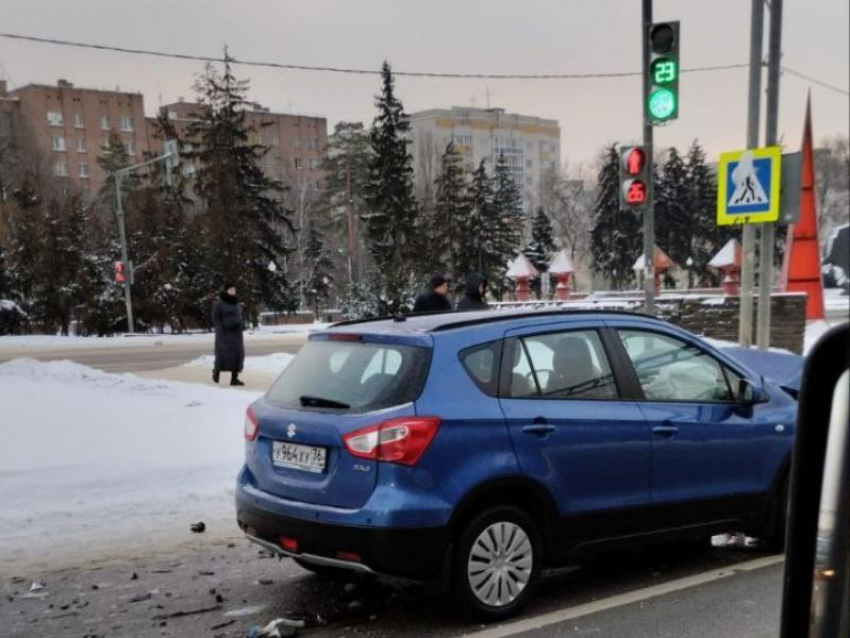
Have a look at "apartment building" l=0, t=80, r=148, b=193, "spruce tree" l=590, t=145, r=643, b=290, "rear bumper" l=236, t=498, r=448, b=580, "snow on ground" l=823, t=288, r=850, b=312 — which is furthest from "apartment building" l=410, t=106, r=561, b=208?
"snow on ground" l=823, t=288, r=850, b=312

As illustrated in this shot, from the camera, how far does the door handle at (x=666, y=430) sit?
4.84 m

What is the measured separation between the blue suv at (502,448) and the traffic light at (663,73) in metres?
5.11

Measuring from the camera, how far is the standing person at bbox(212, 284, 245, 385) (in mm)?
13688

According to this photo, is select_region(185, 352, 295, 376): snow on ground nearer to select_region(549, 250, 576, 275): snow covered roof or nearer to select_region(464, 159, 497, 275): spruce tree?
select_region(549, 250, 576, 275): snow covered roof

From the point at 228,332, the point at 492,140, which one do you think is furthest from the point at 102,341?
the point at 492,140

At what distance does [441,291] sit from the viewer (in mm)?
9656

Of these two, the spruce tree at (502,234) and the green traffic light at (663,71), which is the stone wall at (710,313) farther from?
the spruce tree at (502,234)

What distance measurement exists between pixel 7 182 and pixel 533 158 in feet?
227

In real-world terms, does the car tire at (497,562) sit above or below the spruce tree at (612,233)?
below

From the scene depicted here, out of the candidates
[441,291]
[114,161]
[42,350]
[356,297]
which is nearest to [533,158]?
[114,161]

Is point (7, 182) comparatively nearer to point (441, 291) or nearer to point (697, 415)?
point (441, 291)

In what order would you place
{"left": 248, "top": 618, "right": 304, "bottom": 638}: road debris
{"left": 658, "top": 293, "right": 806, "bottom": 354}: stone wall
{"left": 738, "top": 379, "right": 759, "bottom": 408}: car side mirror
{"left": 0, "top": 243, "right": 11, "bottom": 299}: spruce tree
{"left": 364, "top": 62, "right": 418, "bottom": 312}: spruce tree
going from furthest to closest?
{"left": 364, "top": 62, "right": 418, "bottom": 312}: spruce tree → {"left": 0, "top": 243, "right": 11, "bottom": 299}: spruce tree → {"left": 658, "top": 293, "right": 806, "bottom": 354}: stone wall → {"left": 738, "top": 379, "right": 759, "bottom": 408}: car side mirror → {"left": 248, "top": 618, "right": 304, "bottom": 638}: road debris

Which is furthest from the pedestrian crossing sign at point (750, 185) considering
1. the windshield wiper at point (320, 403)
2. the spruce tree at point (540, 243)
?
the spruce tree at point (540, 243)

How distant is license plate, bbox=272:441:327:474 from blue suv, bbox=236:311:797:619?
0.04ft
